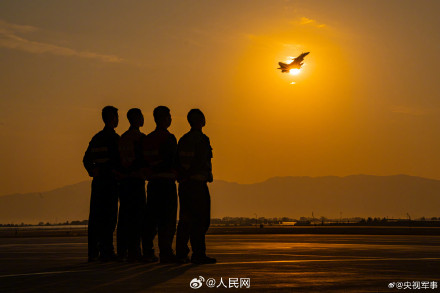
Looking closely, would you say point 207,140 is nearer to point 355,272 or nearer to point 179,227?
point 179,227

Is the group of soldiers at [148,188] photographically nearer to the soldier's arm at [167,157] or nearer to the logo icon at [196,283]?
the soldier's arm at [167,157]

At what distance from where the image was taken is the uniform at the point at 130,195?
13008 millimetres

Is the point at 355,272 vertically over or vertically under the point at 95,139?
under

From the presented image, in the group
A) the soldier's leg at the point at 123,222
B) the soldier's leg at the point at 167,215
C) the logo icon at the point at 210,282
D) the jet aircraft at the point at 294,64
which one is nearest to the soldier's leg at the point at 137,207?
the soldier's leg at the point at 123,222

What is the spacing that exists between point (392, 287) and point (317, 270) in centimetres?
223

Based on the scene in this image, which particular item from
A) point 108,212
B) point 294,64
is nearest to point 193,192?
point 108,212

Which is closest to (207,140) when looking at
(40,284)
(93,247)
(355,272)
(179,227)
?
(179,227)

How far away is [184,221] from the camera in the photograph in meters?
12.5

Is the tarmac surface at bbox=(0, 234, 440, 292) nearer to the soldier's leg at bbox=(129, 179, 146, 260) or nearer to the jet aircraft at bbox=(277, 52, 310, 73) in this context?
the soldier's leg at bbox=(129, 179, 146, 260)

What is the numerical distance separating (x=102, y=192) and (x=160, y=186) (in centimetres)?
129

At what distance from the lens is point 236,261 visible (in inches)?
476

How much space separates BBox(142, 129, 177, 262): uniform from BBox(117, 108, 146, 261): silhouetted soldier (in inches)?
8.2

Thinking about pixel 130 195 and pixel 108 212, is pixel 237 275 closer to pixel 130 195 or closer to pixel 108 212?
pixel 130 195

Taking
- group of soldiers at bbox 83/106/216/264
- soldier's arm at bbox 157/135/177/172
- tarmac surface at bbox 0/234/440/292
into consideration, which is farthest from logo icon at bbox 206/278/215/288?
soldier's arm at bbox 157/135/177/172
